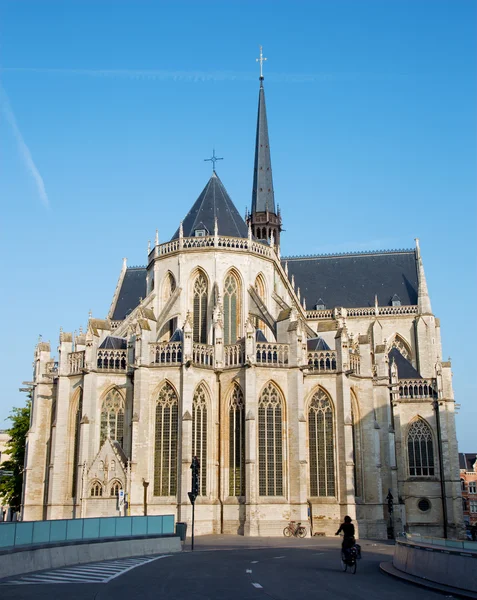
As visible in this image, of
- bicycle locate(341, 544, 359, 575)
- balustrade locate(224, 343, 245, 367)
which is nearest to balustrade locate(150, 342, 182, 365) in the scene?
balustrade locate(224, 343, 245, 367)

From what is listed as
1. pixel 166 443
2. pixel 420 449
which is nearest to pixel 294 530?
pixel 166 443

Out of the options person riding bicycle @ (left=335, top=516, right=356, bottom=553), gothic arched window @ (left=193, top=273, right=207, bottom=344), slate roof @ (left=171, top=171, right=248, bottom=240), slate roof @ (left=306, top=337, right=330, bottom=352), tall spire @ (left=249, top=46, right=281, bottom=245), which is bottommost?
person riding bicycle @ (left=335, top=516, right=356, bottom=553)

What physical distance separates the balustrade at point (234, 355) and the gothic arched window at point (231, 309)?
10.7 feet

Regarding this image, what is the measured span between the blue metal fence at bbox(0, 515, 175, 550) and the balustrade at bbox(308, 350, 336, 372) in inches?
677

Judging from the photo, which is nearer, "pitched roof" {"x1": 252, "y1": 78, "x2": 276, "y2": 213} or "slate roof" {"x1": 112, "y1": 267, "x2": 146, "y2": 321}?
"slate roof" {"x1": 112, "y1": 267, "x2": 146, "y2": 321}

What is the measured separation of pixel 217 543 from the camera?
32.2 metres

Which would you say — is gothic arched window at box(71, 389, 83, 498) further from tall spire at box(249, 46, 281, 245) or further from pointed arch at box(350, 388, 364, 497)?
tall spire at box(249, 46, 281, 245)

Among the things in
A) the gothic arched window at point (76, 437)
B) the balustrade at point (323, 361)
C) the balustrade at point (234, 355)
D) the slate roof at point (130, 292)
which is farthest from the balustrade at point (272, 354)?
the slate roof at point (130, 292)

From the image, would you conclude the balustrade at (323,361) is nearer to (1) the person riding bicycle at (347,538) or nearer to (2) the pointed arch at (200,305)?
(2) the pointed arch at (200,305)

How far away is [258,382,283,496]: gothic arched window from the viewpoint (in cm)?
3897

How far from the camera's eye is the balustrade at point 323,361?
138ft

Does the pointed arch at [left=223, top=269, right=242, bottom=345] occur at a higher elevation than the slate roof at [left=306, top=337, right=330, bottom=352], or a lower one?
higher

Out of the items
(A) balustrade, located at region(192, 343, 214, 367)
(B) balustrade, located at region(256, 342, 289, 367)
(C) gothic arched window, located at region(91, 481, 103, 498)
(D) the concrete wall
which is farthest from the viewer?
(B) balustrade, located at region(256, 342, 289, 367)

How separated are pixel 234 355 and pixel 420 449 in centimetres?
1919
